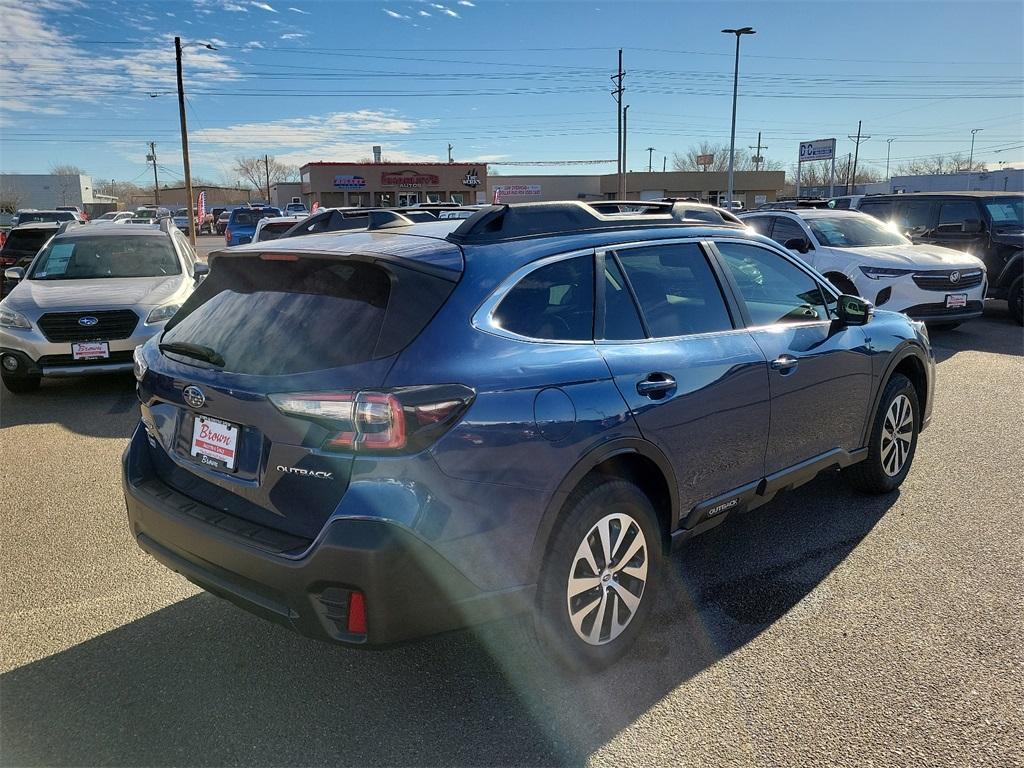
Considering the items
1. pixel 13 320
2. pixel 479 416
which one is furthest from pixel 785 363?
pixel 13 320

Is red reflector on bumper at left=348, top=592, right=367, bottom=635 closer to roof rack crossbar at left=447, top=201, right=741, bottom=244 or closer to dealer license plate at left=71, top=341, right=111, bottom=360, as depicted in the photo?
roof rack crossbar at left=447, top=201, right=741, bottom=244

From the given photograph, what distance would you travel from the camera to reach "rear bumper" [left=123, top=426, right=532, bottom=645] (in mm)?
2359

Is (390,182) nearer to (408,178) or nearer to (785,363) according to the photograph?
(408,178)

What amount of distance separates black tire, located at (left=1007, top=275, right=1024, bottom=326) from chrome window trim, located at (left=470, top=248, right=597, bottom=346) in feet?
38.8

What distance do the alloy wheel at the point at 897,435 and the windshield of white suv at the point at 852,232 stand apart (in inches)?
249

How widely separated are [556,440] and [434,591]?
2.13 feet

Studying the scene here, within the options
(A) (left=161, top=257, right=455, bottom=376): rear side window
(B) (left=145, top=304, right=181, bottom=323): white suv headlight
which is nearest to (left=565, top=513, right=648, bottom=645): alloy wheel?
(A) (left=161, top=257, right=455, bottom=376): rear side window

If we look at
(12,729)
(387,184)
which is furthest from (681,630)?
(387,184)

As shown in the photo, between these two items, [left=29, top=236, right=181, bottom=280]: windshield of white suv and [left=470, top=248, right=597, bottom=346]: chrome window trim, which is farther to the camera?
[left=29, top=236, right=181, bottom=280]: windshield of white suv

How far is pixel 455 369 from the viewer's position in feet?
8.15

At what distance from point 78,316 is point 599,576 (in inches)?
251

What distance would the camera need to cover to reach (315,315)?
2705mm

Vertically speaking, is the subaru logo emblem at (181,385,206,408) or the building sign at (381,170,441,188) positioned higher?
the building sign at (381,170,441,188)

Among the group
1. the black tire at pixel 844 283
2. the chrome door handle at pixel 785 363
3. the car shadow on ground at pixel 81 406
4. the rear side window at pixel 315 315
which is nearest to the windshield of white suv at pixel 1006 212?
the black tire at pixel 844 283
